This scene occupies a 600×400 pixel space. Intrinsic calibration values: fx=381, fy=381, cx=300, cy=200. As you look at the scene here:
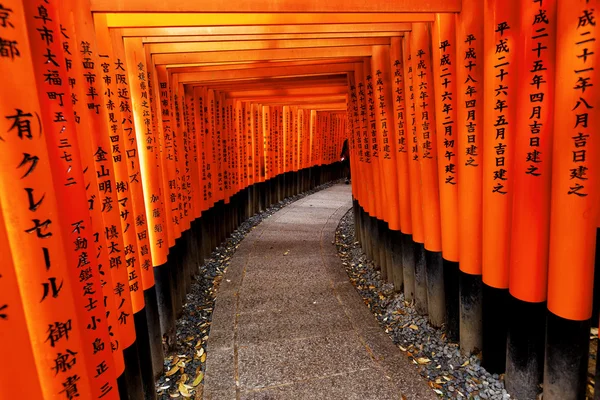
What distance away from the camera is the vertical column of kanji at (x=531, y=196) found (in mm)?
2742

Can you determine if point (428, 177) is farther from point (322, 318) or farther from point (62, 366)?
point (62, 366)

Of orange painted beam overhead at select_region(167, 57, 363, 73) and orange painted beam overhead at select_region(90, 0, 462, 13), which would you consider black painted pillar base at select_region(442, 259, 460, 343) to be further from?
orange painted beam overhead at select_region(167, 57, 363, 73)

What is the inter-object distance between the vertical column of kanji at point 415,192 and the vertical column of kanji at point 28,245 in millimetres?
3999

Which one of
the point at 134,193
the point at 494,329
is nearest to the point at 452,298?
the point at 494,329

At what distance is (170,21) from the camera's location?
3.67 meters

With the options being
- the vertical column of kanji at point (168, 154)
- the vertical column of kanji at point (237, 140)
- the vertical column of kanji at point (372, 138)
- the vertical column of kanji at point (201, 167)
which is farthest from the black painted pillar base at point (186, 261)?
the vertical column of kanji at point (237, 140)

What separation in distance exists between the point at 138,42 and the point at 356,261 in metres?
5.86

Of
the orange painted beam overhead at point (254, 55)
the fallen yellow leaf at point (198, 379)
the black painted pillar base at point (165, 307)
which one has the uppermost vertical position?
the orange painted beam overhead at point (254, 55)

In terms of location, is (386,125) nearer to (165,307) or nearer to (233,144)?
(165,307)

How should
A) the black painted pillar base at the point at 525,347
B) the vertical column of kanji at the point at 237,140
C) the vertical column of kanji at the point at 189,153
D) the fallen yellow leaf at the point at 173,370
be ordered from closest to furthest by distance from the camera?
the black painted pillar base at the point at 525,347 → the fallen yellow leaf at the point at 173,370 → the vertical column of kanji at the point at 189,153 → the vertical column of kanji at the point at 237,140

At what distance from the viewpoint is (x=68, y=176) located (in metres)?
2.18

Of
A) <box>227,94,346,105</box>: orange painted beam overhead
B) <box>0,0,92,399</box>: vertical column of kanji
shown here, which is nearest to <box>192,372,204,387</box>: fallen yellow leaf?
<box>0,0,92,399</box>: vertical column of kanji

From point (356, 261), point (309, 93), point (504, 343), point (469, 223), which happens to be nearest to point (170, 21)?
point (469, 223)

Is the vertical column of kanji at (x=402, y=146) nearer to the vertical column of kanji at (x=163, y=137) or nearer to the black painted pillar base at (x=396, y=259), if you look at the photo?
the black painted pillar base at (x=396, y=259)
